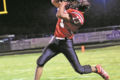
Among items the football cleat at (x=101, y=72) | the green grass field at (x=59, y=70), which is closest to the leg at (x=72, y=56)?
the football cleat at (x=101, y=72)

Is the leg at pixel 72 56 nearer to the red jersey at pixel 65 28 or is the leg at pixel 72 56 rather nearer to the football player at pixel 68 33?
the football player at pixel 68 33

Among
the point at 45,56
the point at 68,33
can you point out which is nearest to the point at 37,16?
the point at 45,56

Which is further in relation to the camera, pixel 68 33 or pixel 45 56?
pixel 45 56

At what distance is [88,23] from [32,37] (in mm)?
13381

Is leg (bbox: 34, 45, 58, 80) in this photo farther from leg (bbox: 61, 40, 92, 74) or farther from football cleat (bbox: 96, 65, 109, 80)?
football cleat (bbox: 96, 65, 109, 80)

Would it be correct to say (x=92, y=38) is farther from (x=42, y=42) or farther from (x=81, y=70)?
(x=81, y=70)

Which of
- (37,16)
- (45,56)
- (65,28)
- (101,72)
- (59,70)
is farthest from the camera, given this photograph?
(37,16)

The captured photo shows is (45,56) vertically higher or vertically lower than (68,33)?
lower

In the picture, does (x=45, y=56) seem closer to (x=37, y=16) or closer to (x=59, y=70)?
(x=59, y=70)

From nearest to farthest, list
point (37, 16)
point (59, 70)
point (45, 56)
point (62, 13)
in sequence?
point (62, 13)
point (45, 56)
point (59, 70)
point (37, 16)

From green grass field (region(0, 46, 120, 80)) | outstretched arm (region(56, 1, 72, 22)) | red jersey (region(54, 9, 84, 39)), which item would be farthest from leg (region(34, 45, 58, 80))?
green grass field (region(0, 46, 120, 80))

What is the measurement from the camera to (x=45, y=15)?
114ft

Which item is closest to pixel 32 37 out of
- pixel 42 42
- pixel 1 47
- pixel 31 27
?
pixel 42 42

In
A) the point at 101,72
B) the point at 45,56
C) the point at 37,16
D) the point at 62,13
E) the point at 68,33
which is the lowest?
the point at 37,16
